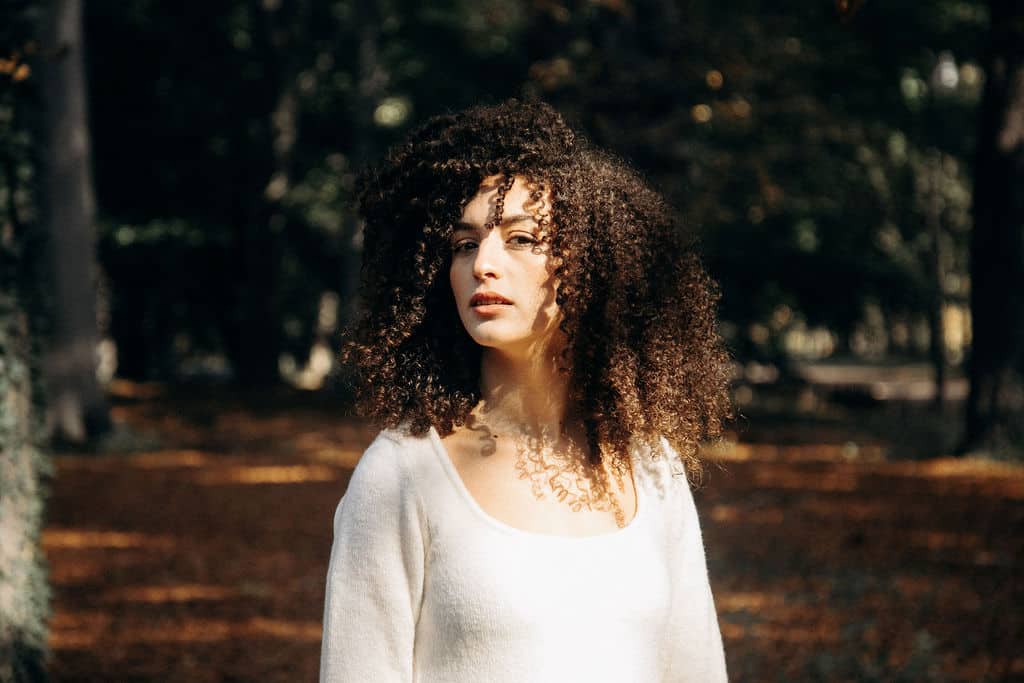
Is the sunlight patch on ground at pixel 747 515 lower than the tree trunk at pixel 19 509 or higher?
lower

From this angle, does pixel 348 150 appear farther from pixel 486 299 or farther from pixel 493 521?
pixel 493 521

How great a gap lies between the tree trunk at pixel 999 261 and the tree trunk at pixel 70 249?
1091cm

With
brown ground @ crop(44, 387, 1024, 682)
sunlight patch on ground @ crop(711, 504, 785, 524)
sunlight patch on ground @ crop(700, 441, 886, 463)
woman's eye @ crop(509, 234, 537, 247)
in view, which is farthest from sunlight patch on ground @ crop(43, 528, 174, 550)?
woman's eye @ crop(509, 234, 537, 247)

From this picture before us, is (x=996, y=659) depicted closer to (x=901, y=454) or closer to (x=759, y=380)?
(x=901, y=454)

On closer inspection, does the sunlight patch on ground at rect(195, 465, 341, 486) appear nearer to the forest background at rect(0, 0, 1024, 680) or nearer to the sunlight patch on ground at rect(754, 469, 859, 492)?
the forest background at rect(0, 0, 1024, 680)

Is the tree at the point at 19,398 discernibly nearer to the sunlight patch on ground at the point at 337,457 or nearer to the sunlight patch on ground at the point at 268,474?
the sunlight patch on ground at the point at 268,474

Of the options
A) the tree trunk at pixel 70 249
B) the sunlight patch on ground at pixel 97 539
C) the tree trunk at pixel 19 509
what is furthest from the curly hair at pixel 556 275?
the tree trunk at pixel 70 249

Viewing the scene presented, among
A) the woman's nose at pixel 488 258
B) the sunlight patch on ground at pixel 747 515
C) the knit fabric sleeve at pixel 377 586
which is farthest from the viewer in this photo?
the sunlight patch on ground at pixel 747 515

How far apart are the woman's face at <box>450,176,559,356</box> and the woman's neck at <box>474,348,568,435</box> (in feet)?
0.13

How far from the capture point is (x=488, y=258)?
6.19 feet

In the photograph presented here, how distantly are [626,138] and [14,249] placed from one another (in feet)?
15.8

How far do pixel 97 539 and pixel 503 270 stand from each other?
8358mm

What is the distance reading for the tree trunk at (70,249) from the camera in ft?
44.6

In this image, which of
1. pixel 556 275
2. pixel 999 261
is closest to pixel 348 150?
pixel 999 261
